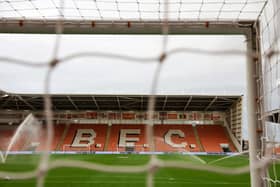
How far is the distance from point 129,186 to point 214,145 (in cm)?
1127

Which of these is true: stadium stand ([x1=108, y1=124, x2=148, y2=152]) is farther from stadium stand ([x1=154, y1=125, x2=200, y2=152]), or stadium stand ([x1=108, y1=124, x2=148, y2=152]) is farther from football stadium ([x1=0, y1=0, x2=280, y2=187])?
football stadium ([x1=0, y1=0, x2=280, y2=187])

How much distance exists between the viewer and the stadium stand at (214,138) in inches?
589

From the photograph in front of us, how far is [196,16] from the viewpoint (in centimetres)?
226

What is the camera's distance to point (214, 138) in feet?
51.6

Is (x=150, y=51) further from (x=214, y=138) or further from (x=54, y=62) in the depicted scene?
(x=214, y=138)

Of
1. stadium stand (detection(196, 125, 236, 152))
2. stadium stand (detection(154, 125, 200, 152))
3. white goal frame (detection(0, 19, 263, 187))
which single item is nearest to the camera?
white goal frame (detection(0, 19, 263, 187))

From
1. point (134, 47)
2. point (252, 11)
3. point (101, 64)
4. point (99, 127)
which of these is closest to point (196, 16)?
point (252, 11)

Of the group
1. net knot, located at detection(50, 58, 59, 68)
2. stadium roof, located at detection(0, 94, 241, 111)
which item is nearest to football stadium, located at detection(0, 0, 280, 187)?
net knot, located at detection(50, 58, 59, 68)

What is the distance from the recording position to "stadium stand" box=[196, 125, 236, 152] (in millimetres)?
14958

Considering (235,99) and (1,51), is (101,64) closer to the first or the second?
(1,51)

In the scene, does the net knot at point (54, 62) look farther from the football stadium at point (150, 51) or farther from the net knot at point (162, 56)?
the net knot at point (162, 56)

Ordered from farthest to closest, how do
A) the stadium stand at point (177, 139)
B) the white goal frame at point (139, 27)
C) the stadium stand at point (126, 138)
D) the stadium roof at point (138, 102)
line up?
the stadium stand at point (126, 138), the stadium stand at point (177, 139), the stadium roof at point (138, 102), the white goal frame at point (139, 27)

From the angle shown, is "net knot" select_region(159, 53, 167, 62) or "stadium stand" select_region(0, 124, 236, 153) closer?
"net knot" select_region(159, 53, 167, 62)

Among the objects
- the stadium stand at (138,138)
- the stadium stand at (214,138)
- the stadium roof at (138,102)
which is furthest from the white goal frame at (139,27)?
the stadium stand at (214,138)
